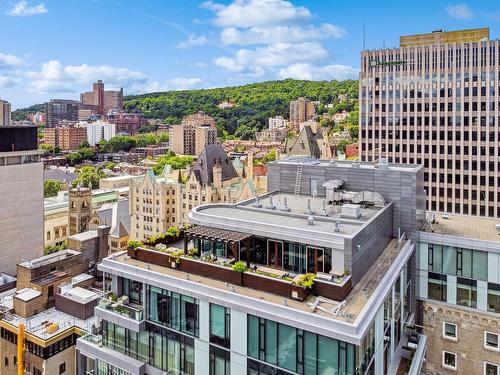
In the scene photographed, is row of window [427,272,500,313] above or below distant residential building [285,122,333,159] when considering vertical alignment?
below

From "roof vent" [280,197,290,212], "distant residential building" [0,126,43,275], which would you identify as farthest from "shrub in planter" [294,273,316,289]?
"distant residential building" [0,126,43,275]

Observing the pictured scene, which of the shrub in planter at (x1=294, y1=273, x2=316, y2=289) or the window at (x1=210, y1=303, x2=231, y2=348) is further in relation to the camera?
the window at (x1=210, y1=303, x2=231, y2=348)

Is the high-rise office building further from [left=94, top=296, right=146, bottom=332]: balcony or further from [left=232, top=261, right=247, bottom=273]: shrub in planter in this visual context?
[left=94, top=296, right=146, bottom=332]: balcony

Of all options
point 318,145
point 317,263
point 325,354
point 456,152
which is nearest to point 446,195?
point 456,152

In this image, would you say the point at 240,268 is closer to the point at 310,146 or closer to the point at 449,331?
the point at 449,331

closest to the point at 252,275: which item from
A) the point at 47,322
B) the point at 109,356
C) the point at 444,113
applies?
the point at 109,356

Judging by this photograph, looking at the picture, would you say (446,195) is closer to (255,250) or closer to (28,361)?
(255,250)

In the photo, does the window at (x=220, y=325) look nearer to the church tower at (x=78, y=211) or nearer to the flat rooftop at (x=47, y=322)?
the flat rooftop at (x=47, y=322)
